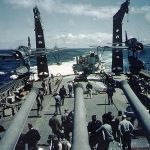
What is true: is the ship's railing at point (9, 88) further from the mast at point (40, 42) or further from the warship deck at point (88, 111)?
the mast at point (40, 42)

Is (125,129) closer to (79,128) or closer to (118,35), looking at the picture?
(79,128)

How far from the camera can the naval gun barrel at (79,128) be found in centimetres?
A: 737

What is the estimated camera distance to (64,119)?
16391 mm

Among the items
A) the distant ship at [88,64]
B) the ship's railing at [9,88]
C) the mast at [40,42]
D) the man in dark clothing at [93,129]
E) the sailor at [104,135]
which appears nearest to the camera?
the sailor at [104,135]

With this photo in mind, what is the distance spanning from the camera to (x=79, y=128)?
864 cm

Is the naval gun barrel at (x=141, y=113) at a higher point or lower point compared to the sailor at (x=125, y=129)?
higher

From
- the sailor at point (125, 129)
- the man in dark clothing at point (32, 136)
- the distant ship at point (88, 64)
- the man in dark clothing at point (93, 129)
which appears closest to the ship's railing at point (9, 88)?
the distant ship at point (88, 64)

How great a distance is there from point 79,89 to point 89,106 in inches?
607

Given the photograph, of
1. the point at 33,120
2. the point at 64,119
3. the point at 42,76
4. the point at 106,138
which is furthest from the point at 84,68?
the point at 106,138

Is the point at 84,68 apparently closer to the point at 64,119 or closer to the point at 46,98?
the point at 46,98

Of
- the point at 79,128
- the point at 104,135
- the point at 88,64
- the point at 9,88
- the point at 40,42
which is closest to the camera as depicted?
the point at 79,128

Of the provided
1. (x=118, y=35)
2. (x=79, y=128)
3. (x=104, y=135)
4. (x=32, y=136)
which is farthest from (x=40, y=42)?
(x=79, y=128)

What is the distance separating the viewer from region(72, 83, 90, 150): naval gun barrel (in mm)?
7368

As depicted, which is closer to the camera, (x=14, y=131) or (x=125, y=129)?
(x=14, y=131)
